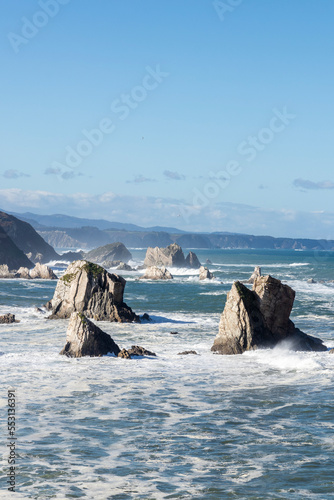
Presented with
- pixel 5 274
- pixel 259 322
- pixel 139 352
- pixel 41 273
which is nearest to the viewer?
pixel 139 352

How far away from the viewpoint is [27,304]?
218ft

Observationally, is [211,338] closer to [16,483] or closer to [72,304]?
[72,304]

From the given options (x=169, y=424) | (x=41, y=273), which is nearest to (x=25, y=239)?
(x=41, y=273)

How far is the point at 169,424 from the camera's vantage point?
2164 centimetres

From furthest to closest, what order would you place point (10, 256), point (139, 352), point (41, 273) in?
point (10, 256) < point (41, 273) < point (139, 352)

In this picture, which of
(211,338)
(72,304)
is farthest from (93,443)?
(72,304)

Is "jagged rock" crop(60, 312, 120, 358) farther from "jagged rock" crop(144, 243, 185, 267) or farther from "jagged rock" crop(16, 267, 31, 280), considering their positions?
"jagged rock" crop(144, 243, 185, 267)

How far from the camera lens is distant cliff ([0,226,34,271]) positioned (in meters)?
141

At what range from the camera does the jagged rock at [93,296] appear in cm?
5225

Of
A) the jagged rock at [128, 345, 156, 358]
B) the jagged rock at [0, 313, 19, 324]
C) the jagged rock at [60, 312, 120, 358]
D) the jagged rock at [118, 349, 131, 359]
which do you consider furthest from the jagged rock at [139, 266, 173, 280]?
the jagged rock at [118, 349, 131, 359]

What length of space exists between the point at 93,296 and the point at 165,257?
114831 mm

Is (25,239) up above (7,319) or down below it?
above

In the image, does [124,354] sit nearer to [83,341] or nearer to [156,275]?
[83,341]

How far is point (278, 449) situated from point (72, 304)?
122ft
